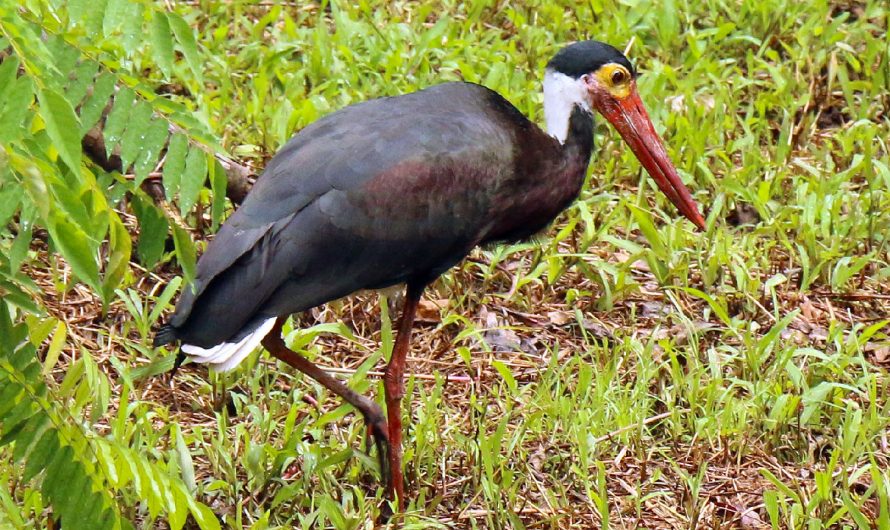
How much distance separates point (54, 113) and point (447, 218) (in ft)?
6.76

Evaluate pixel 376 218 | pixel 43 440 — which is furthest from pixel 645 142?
pixel 43 440

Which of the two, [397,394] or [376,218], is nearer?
[376,218]

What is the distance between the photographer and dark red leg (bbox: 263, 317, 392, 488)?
416cm

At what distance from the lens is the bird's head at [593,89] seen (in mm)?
4723

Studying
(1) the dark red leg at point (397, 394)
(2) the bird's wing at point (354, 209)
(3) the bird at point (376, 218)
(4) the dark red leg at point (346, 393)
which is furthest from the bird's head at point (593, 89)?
(4) the dark red leg at point (346, 393)

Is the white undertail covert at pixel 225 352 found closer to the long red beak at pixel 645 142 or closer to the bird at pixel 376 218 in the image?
the bird at pixel 376 218

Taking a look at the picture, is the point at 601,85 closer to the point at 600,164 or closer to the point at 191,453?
the point at 600,164

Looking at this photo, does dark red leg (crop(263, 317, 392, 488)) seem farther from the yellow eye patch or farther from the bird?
the yellow eye patch

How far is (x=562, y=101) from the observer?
4.71 metres

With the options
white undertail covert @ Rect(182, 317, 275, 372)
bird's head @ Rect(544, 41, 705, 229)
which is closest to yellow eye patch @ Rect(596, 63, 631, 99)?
bird's head @ Rect(544, 41, 705, 229)

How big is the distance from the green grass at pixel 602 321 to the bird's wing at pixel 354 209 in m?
0.43

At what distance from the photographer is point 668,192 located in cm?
499

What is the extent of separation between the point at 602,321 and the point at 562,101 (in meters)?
0.84

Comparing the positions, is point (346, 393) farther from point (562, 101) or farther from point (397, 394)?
point (562, 101)
